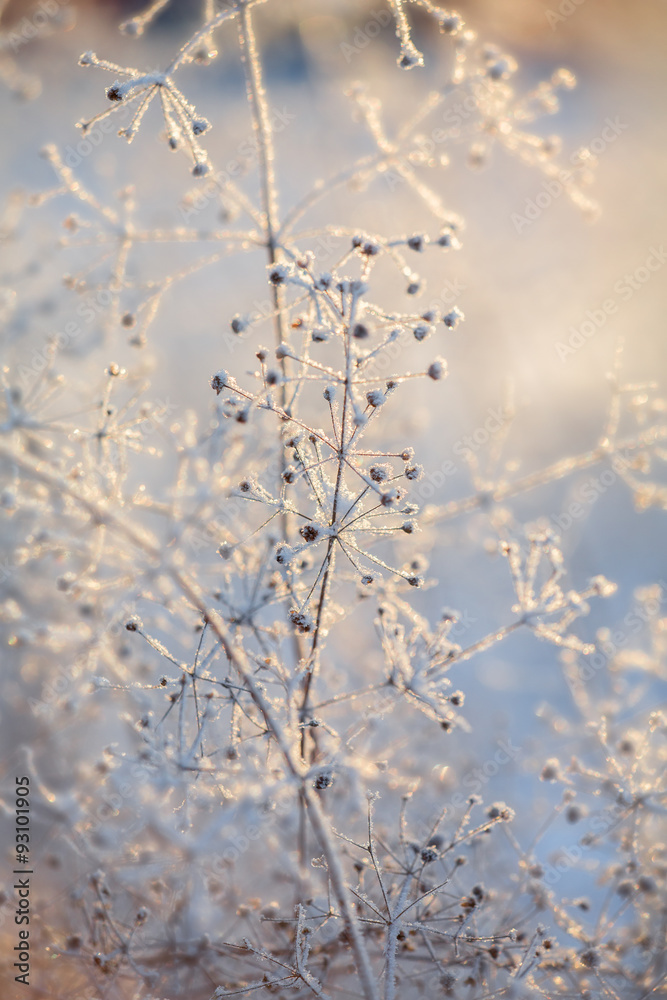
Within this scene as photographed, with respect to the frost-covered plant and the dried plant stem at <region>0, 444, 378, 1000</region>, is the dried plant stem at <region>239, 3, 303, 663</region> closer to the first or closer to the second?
the frost-covered plant

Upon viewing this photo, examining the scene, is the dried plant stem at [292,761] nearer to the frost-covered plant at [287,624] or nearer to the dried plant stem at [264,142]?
the frost-covered plant at [287,624]

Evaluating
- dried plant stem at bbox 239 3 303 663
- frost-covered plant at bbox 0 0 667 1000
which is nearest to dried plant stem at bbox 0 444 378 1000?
frost-covered plant at bbox 0 0 667 1000

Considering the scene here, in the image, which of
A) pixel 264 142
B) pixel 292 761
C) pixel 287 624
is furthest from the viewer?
pixel 287 624

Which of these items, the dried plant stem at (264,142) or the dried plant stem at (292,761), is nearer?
the dried plant stem at (292,761)

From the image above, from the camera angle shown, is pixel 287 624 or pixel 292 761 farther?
pixel 287 624

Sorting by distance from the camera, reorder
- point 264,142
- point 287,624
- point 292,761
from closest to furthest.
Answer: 1. point 292,761
2. point 264,142
3. point 287,624

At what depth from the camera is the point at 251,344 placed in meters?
8.73

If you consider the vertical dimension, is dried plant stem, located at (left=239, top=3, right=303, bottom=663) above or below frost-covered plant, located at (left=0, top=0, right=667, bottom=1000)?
above

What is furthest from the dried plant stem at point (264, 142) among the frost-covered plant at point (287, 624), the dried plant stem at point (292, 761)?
the dried plant stem at point (292, 761)

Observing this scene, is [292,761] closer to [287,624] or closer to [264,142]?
[287,624]

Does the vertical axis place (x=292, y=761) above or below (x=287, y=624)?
below

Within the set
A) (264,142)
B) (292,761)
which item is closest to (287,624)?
(292,761)

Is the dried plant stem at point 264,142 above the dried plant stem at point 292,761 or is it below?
above

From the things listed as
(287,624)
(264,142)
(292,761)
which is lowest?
(292,761)
